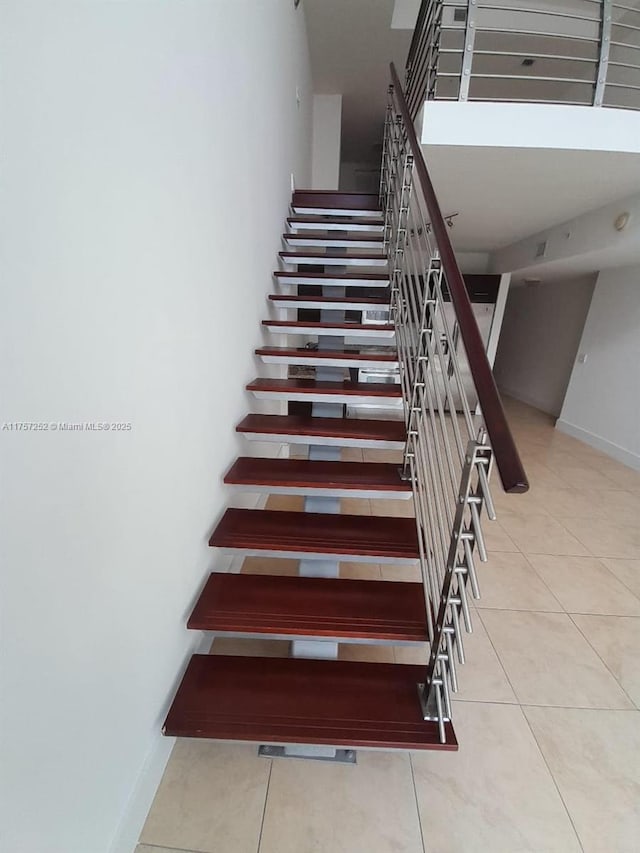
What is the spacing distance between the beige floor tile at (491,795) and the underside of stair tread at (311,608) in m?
0.48

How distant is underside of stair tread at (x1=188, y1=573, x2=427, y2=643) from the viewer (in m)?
1.25

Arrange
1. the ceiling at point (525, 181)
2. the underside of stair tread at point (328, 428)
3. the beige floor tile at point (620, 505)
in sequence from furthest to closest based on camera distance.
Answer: the beige floor tile at point (620, 505) → the ceiling at point (525, 181) → the underside of stair tread at point (328, 428)

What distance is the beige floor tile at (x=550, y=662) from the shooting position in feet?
4.96

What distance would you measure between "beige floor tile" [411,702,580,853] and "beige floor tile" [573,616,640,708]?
22.4 inches

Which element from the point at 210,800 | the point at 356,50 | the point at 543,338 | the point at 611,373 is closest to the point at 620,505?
the point at 611,373

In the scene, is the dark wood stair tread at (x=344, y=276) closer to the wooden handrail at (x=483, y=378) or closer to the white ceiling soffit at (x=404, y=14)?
the wooden handrail at (x=483, y=378)

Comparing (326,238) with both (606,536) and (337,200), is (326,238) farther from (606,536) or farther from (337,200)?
(606,536)

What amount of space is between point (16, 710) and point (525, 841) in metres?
1.40

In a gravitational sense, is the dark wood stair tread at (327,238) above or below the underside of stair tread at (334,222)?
below

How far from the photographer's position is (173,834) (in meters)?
1.05

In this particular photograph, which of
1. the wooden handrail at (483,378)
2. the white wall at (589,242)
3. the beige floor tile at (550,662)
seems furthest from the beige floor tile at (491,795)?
the white wall at (589,242)

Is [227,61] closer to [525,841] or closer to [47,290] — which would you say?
[47,290]

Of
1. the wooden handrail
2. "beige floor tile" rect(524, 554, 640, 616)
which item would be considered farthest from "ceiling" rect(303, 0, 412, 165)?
"beige floor tile" rect(524, 554, 640, 616)

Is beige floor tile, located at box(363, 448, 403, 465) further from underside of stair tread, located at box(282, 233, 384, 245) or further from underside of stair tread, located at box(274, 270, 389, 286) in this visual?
underside of stair tread, located at box(282, 233, 384, 245)
